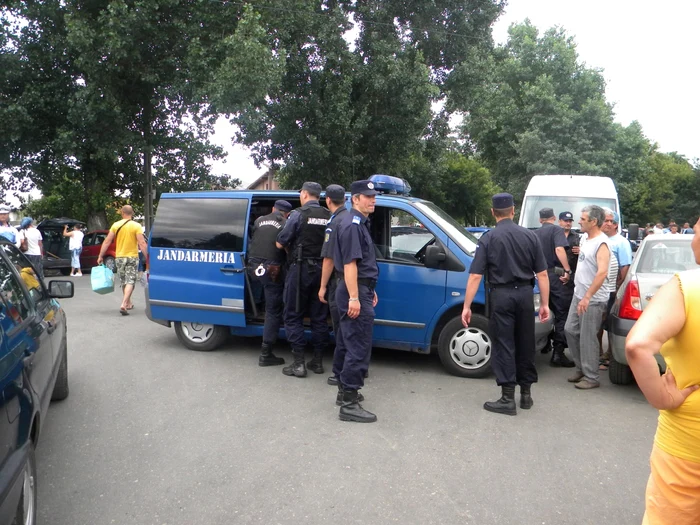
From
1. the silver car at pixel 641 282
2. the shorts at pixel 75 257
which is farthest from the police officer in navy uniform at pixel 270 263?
the shorts at pixel 75 257

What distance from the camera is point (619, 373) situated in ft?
18.9

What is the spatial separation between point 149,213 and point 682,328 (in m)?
21.7

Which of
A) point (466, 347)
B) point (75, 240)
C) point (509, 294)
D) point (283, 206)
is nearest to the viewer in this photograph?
point (509, 294)

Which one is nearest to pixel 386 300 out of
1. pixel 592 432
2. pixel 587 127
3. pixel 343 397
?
pixel 343 397

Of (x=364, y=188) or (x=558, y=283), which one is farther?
(x=558, y=283)

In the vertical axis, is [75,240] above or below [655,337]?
below

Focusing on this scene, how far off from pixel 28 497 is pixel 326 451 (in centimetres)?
191

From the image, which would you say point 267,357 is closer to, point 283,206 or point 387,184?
point 283,206

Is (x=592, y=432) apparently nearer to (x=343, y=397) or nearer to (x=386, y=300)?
(x=343, y=397)

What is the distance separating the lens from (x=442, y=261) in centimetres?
586

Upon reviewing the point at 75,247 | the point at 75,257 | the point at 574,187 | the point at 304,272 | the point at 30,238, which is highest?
the point at 574,187

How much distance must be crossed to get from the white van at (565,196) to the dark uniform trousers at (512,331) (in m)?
8.00

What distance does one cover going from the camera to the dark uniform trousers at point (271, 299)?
6.16 meters

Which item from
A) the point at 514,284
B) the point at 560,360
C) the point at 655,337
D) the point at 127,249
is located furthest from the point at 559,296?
the point at 127,249
